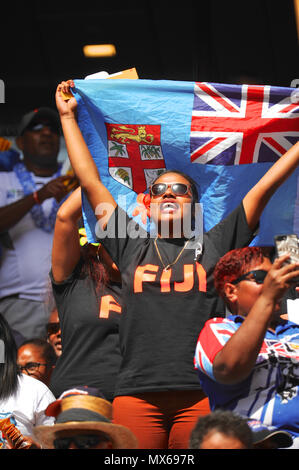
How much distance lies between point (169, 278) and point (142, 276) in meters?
0.12

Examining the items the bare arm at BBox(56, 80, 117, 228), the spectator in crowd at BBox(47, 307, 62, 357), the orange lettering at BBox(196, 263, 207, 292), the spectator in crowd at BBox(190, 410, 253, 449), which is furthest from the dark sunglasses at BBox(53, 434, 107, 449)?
the spectator in crowd at BBox(47, 307, 62, 357)

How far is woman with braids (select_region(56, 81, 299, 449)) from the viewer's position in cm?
301

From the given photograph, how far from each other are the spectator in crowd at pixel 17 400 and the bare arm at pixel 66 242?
1.67 ft

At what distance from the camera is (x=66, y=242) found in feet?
11.7

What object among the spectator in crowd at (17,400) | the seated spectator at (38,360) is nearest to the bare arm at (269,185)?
the spectator in crowd at (17,400)

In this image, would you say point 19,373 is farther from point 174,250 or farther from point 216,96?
point 216,96

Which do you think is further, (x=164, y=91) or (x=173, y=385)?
(x=164, y=91)

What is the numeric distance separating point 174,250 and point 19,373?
114 centimetres

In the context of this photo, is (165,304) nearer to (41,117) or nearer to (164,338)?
(164,338)

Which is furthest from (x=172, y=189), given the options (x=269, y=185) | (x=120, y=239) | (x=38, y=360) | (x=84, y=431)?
(x=38, y=360)

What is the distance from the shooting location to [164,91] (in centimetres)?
384

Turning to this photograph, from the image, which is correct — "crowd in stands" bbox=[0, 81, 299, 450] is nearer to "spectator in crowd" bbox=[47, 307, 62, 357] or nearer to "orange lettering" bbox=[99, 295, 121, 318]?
"orange lettering" bbox=[99, 295, 121, 318]

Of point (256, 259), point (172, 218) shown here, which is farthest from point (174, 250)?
point (256, 259)

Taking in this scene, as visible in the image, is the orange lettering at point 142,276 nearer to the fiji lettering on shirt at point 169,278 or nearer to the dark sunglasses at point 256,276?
the fiji lettering on shirt at point 169,278
